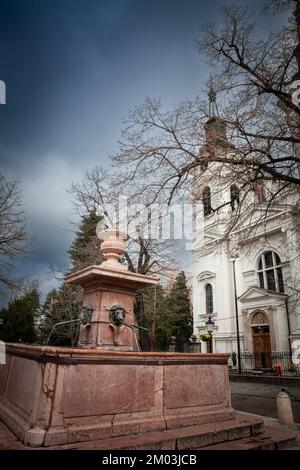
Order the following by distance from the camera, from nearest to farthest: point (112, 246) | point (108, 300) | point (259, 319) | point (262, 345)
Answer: point (108, 300) < point (112, 246) < point (262, 345) < point (259, 319)

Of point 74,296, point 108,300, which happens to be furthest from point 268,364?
point 108,300

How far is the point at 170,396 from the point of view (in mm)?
5387

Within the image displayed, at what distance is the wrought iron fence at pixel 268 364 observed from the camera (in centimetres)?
2180

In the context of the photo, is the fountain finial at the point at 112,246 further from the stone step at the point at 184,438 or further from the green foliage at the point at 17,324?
the green foliage at the point at 17,324

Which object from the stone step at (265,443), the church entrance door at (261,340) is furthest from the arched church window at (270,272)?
the stone step at (265,443)

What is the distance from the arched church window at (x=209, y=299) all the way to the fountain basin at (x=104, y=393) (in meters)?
27.0

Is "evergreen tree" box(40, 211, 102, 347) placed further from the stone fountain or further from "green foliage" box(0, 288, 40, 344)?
the stone fountain

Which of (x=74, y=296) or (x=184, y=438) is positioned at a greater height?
(x=74, y=296)

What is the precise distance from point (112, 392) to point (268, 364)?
23.6 metres

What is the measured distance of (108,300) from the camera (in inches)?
259

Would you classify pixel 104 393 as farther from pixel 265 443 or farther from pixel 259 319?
pixel 259 319

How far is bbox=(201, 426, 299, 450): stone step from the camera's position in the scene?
4879mm

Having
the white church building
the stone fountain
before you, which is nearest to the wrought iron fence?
the white church building

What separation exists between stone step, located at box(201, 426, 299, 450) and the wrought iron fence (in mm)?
17171
